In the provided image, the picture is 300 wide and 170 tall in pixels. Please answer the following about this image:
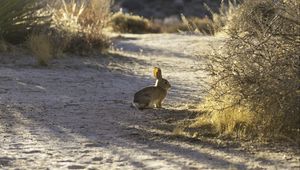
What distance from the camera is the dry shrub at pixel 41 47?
1272cm

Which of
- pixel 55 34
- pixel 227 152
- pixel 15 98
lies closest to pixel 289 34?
pixel 227 152

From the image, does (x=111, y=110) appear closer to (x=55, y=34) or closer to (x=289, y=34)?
(x=289, y=34)

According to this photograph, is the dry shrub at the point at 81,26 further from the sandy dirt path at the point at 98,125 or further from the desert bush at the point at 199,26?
the desert bush at the point at 199,26

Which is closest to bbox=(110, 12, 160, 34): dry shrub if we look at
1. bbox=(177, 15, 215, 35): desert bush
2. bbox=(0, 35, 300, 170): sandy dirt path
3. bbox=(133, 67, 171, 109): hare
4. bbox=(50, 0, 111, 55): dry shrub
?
bbox=(177, 15, 215, 35): desert bush

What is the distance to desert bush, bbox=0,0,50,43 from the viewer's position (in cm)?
1393

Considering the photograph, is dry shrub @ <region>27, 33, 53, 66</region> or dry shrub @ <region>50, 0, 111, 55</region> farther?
dry shrub @ <region>50, 0, 111, 55</region>

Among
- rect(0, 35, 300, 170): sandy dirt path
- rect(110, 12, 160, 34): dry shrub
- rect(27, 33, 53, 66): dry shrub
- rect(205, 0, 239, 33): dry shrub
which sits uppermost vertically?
rect(110, 12, 160, 34): dry shrub

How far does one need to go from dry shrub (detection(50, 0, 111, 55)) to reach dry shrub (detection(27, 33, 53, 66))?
50 centimetres

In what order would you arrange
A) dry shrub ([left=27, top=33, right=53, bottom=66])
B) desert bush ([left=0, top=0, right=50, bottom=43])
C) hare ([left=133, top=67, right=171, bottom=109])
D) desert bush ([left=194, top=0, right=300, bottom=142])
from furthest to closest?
desert bush ([left=0, top=0, right=50, bottom=43]) < dry shrub ([left=27, top=33, right=53, bottom=66]) < hare ([left=133, top=67, right=171, bottom=109]) < desert bush ([left=194, top=0, right=300, bottom=142])

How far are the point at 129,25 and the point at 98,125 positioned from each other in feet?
68.2

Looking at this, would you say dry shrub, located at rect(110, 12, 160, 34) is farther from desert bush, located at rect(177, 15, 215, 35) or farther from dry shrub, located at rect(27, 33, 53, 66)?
dry shrub, located at rect(27, 33, 53, 66)

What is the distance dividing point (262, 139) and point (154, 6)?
44407 millimetres

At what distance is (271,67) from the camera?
20.4ft

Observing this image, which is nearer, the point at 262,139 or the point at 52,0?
the point at 262,139
